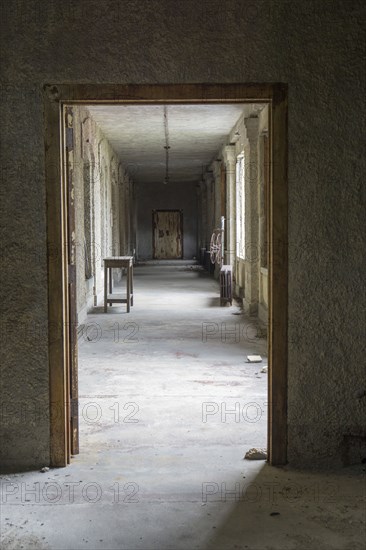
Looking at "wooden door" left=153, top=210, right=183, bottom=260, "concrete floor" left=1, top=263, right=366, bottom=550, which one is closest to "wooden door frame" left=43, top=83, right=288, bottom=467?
"concrete floor" left=1, top=263, right=366, bottom=550

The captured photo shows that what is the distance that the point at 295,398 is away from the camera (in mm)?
4145

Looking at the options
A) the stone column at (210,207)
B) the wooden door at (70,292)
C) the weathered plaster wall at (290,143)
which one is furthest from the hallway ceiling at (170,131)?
the wooden door at (70,292)

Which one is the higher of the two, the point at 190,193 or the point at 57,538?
the point at 190,193

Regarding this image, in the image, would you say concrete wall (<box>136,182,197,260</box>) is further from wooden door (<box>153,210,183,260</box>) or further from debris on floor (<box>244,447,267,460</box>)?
debris on floor (<box>244,447,267,460</box>)

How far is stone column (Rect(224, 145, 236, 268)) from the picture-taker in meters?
14.7

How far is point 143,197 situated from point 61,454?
994 inches

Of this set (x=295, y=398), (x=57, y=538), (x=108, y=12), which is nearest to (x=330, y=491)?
(x=295, y=398)

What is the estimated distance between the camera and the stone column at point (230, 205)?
48.1 ft

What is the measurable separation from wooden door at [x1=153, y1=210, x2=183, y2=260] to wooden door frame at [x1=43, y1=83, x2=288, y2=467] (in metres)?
25.5

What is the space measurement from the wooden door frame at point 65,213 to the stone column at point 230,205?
10556 mm

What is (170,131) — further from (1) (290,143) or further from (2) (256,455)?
(2) (256,455)

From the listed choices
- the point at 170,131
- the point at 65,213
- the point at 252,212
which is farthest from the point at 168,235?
the point at 65,213

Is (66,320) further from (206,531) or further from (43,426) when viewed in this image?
(206,531)

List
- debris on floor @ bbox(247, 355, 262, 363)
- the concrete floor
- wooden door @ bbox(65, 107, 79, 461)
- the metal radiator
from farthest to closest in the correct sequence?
the metal radiator → debris on floor @ bbox(247, 355, 262, 363) → wooden door @ bbox(65, 107, 79, 461) → the concrete floor
